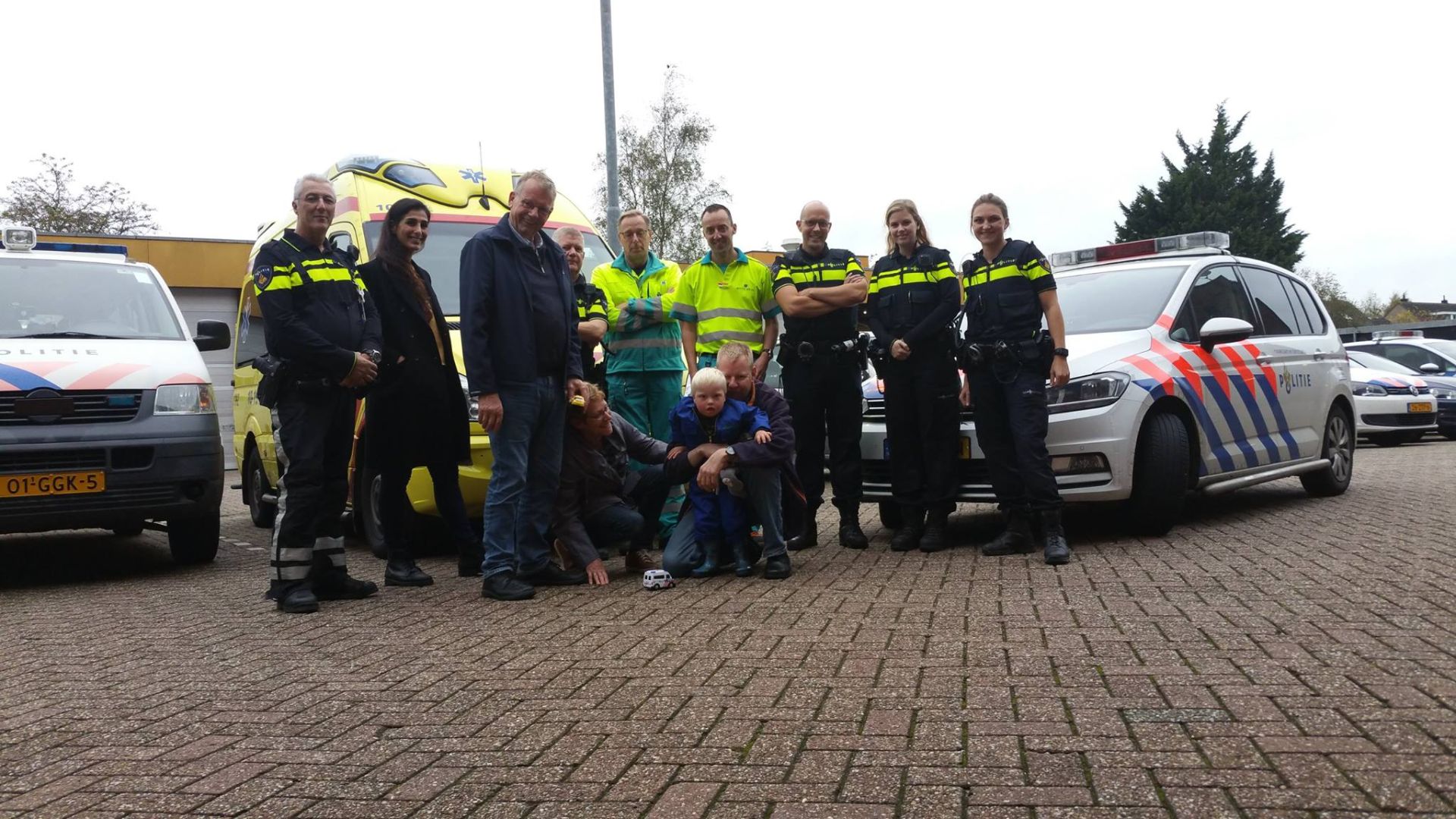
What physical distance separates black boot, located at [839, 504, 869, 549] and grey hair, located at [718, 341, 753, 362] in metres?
1.39

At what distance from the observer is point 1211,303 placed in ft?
25.9

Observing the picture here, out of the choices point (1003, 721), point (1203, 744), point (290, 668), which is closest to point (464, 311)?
point (290, 668)

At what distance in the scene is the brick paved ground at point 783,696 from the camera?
2.80 meters

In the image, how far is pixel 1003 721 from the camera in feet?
10.7

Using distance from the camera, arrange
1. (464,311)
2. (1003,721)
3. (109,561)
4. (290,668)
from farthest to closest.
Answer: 1. (109,561)
2. (464,311)
3. (290,668)
4. (1003,721)

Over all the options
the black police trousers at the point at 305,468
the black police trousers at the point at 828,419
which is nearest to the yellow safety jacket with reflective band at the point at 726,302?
the black police trousers at the point at 828,419

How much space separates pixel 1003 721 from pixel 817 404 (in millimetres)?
3938

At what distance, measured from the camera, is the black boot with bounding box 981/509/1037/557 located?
21.5ft

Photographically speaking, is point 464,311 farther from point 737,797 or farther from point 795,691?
point 737,797

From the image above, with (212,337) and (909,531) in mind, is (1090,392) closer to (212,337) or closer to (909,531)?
(909,531)

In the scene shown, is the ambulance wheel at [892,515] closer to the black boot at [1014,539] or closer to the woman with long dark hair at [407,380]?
the black boot at [1014,539]

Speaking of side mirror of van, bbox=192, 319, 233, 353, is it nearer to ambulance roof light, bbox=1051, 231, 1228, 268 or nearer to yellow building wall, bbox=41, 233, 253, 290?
ambulance roof light, bbox=1051, 231, 1228, 268

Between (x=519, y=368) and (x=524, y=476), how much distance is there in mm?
518

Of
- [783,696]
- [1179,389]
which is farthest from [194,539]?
[1179,389]
